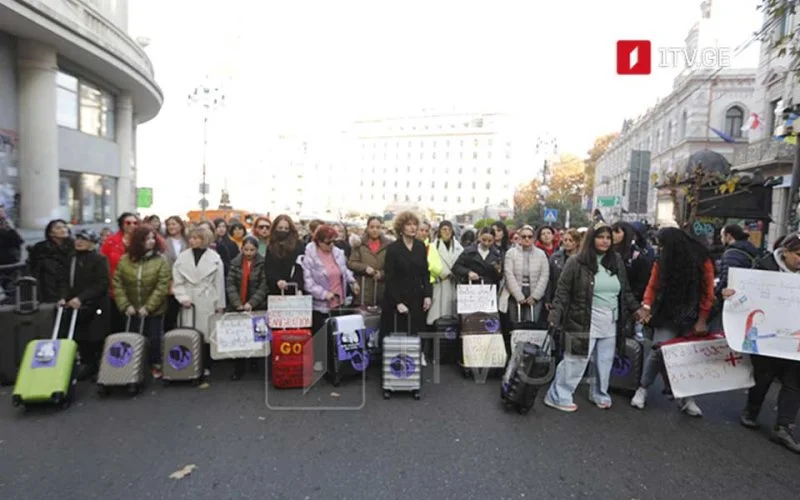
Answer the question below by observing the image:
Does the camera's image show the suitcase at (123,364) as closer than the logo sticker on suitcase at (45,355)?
No

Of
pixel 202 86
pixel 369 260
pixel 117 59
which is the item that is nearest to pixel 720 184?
pixel 369 260

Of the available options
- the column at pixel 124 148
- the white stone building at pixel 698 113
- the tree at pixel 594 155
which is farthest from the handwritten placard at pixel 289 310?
the tree at pixel 594 155

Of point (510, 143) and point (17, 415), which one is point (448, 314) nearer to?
point (17, 415)

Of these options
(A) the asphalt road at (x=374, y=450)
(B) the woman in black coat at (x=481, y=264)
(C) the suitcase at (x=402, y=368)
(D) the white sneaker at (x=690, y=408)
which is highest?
(B) the woman in black coat at (x=481, y=264)

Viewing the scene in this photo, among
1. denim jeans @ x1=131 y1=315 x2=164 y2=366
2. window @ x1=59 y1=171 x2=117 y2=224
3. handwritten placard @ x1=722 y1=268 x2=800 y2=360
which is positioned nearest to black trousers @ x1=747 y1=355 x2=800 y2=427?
handwritten placard @ x1=722 y1=268 x2=800 y2=360

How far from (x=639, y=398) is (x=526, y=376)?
4.79ft

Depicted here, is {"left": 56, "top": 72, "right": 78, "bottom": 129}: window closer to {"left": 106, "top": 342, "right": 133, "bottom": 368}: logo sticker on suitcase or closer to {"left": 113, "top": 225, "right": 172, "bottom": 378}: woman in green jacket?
{"left": 113, "top": 225, "right": 172, "bottom": 378}: woman in green jacket

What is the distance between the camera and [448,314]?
7.29 meters

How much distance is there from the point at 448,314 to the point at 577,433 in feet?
9.12

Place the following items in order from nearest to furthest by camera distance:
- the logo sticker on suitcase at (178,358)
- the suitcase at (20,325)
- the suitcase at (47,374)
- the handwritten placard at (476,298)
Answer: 1. the suitcase at (47,374)
2. the suitcase at (20,325)
3. the logo sticker on suitcase at (178,358)
4. the handwritten placard at (476,298)

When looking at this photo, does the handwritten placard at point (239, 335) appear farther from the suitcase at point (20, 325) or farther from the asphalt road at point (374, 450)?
the suitcase at point (20, 325)

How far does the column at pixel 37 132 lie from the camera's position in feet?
55.0

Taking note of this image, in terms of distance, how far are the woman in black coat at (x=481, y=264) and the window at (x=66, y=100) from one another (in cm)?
1823

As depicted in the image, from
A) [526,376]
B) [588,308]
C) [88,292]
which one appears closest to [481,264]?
[588,308]
